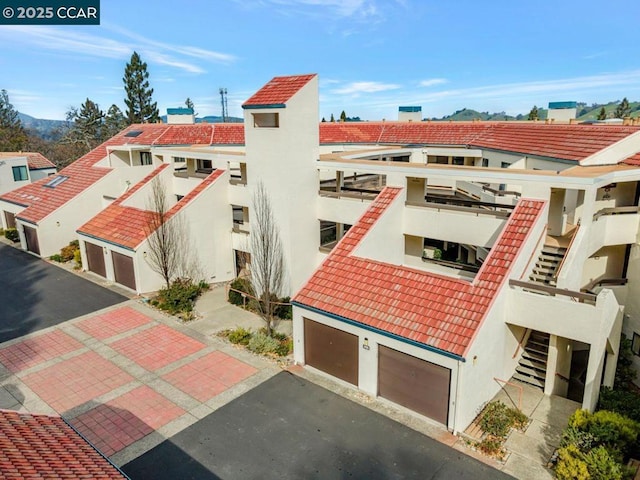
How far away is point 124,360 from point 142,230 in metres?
9.47

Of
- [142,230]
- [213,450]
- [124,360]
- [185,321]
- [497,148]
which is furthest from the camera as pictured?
[497,148]

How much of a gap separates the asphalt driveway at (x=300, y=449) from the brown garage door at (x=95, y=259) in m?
16.9

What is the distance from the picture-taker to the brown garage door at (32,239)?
108 ft

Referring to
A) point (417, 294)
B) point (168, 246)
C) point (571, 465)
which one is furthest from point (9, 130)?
point (571, 465)

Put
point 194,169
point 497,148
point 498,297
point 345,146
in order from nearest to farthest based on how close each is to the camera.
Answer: point 498,297
point 497,148
point 194,169
point 345,146

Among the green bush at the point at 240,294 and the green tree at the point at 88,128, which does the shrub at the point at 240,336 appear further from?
the green tree at the point at 88,128

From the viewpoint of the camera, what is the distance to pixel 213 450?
13719 mm

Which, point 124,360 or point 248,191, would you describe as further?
point 248,191

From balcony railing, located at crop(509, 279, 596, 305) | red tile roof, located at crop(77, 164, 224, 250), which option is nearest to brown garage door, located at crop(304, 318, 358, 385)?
balcony railing, located at crop(509, 279, 596, 305)

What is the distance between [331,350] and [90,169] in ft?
97.5

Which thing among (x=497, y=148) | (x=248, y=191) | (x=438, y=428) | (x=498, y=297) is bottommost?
(x=438, y=428)

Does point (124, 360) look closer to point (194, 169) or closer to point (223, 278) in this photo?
point (223, 278)

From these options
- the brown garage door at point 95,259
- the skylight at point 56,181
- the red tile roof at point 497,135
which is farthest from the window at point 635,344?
the skylight at point 56,181

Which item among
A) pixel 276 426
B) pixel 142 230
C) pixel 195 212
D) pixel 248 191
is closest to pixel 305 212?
pixel 248 191
